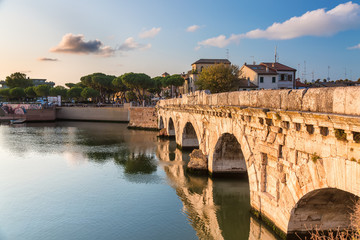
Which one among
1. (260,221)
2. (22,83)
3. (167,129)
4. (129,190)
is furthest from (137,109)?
(22,83)

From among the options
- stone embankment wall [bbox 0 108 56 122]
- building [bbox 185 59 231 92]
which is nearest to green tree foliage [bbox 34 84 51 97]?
stone embankment wall [bbox 0 108 56 122]

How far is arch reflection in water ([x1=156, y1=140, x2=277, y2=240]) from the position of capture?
12539mm

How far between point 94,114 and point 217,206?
2121 inches

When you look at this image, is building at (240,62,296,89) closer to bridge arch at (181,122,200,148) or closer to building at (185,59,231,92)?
building at (185,59,231,92)

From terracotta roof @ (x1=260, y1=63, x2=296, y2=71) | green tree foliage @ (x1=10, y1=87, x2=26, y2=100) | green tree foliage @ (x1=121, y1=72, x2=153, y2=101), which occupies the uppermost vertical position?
terracotta roof @ (x1=260, y1=63, x2=296, y2=71)

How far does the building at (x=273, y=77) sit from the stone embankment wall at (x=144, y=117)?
18140 mm

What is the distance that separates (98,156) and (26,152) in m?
7.83

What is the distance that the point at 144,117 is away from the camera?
49.8m

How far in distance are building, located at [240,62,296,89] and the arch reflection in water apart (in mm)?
33900

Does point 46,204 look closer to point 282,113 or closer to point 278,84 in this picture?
point 282,113

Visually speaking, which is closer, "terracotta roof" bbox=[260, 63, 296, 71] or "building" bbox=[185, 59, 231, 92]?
"terracotta roof" bbox=[260, 63, 296, 71]

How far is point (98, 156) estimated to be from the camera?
92.7ft

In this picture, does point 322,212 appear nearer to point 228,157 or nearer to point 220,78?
point 228,157

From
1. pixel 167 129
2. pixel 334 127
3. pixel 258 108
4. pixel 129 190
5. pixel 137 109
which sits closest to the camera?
pixel 334 127
